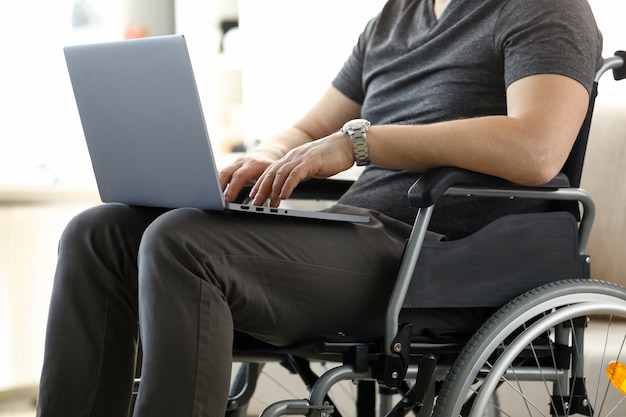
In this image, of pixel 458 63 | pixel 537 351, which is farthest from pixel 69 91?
pixel 537 351

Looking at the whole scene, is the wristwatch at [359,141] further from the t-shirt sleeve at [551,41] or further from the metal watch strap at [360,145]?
the t-shirt sleeve at [551,41]

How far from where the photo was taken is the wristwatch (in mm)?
1215

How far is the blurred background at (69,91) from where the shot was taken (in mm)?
2543

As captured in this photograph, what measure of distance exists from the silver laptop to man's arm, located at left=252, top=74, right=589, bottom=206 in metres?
0.09

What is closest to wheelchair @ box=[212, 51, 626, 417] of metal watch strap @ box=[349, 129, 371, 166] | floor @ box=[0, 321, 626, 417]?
metal watch strap @ box=[349, 129, 371, 166]

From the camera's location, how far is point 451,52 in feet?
4.60

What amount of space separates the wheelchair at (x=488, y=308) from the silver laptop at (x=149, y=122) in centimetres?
13

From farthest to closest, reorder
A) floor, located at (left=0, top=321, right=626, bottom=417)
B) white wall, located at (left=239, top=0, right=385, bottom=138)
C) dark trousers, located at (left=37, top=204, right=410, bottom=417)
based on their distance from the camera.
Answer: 1. white wall, located at (left=239, top=0, right=385, bottom=138)
2. floor, located at (left=0, top=321, right=626, bottom=417)
3. dark trousers, located at (left=37, top=204, right=410, bottom=417)

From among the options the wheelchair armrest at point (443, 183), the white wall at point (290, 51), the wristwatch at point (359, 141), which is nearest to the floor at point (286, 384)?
the wheelchair armrest at point (443, 183)

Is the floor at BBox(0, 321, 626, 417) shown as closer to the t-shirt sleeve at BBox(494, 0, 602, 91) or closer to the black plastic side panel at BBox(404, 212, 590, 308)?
the black plastic side panel at BBox(404, 212, 590, 308)

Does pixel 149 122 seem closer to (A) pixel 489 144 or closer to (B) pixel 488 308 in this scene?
(A) pixel 489 144

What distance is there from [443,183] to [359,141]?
148 millimetres

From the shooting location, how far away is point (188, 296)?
1030 millimetres

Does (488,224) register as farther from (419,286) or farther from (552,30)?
(552,30)
